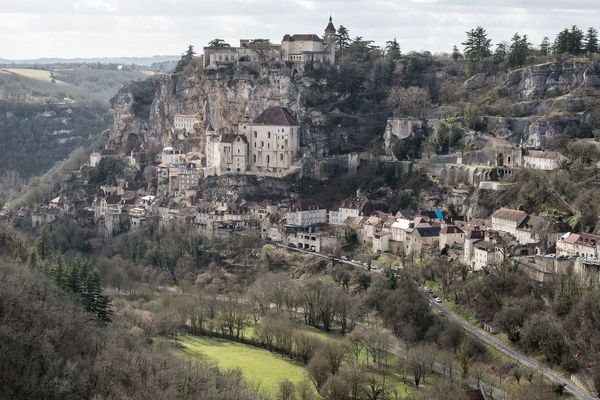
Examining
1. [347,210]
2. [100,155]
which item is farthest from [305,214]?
[100,155]

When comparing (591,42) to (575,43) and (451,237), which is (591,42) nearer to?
(575,43)

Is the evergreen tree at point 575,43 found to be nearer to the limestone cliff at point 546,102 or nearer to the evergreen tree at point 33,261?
the limestone cliff at point 546,102

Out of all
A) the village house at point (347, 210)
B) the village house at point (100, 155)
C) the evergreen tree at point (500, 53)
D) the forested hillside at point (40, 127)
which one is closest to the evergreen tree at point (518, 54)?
the evergreen tree at point (500, 53)

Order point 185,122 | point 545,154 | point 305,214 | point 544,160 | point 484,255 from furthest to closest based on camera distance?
point 185,122
point 305,214
point 545,154
point 544,160
point 484,255

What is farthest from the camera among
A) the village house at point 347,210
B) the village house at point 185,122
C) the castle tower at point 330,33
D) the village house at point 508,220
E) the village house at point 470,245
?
the castle tower at point 330,33

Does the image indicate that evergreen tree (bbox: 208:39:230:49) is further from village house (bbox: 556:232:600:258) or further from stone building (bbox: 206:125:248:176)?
village house (bbox: 556:232:600:258)

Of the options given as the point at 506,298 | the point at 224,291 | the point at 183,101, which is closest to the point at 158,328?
the point at 224,291
